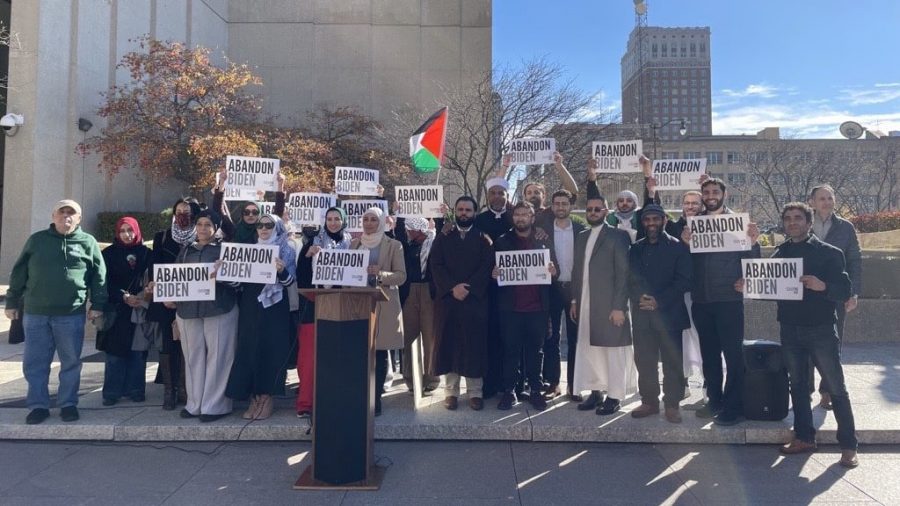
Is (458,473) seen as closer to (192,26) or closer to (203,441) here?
(203,441)

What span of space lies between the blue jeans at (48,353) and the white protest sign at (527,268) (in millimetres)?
4361

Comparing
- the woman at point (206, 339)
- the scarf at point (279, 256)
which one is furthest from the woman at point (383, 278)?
the woman at point (206, 339)

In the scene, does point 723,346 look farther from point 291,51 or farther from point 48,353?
point 291,51

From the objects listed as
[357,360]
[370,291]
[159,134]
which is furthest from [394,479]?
[159,134]

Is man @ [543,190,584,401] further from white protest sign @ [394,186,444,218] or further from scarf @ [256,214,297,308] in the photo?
scarf @ [256,214,297,308]

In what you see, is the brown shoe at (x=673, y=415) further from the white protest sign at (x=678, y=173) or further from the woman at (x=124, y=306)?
the woman at (x=124, y=306)

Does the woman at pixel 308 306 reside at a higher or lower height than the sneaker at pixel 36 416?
higher

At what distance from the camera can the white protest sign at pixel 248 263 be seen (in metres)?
6.01

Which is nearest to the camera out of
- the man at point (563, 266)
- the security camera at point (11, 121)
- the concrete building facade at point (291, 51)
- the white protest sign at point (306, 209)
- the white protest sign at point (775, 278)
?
the white protest sign at point (775, 278)

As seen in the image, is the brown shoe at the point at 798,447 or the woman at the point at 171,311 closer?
the brown shoe at the point at 798,447

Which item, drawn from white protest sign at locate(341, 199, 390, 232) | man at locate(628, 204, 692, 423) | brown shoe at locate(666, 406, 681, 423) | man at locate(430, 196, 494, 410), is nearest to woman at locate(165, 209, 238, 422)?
white protest sign at locate(341, 199, 390, 232)

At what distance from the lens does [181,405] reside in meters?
6.80

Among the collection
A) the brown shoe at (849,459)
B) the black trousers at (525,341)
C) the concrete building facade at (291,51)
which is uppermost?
the concrete building facade at (291,51)

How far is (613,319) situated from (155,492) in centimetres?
438
